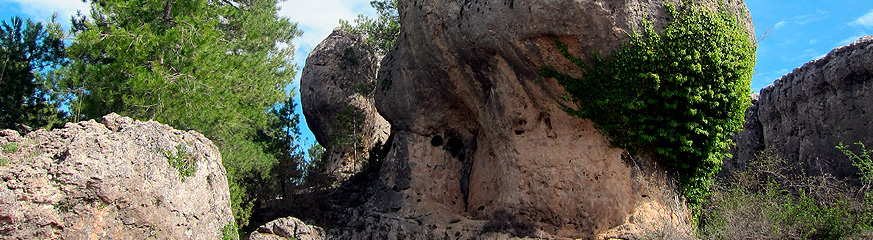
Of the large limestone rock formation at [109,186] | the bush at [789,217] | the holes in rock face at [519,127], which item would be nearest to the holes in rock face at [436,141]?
the holes in rock face at [519,127]

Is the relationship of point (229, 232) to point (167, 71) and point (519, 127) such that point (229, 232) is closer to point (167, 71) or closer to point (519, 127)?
point (167, 71)

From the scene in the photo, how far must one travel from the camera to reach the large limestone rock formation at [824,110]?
1377 cm

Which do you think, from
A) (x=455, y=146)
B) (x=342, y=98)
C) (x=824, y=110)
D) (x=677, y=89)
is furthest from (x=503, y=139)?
(x=342, y=98)

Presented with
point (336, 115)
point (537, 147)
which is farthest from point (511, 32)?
point (336, 115)

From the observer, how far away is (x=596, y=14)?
11.3 metres

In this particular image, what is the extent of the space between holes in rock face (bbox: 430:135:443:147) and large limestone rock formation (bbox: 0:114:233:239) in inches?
296

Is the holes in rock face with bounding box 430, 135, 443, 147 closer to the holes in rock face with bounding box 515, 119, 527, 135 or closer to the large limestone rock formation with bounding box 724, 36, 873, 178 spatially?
the holes in rock face with bounding box 515, 119, 527, 135

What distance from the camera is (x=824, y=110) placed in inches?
579

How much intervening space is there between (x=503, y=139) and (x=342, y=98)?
8268 mm

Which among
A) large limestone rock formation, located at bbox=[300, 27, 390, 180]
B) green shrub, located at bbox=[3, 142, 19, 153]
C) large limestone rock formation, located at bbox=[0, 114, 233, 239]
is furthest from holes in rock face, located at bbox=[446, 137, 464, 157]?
green shrub, located at bbox=[3, 142, 19, 153]

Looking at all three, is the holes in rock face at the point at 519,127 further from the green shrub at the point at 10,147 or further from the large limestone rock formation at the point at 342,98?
the green shrub at the point at 10,147

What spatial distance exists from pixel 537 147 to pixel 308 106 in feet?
35.2

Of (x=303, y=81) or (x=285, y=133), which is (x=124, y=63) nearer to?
(x=303, y=81)

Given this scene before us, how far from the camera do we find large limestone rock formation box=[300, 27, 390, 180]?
21016mm
